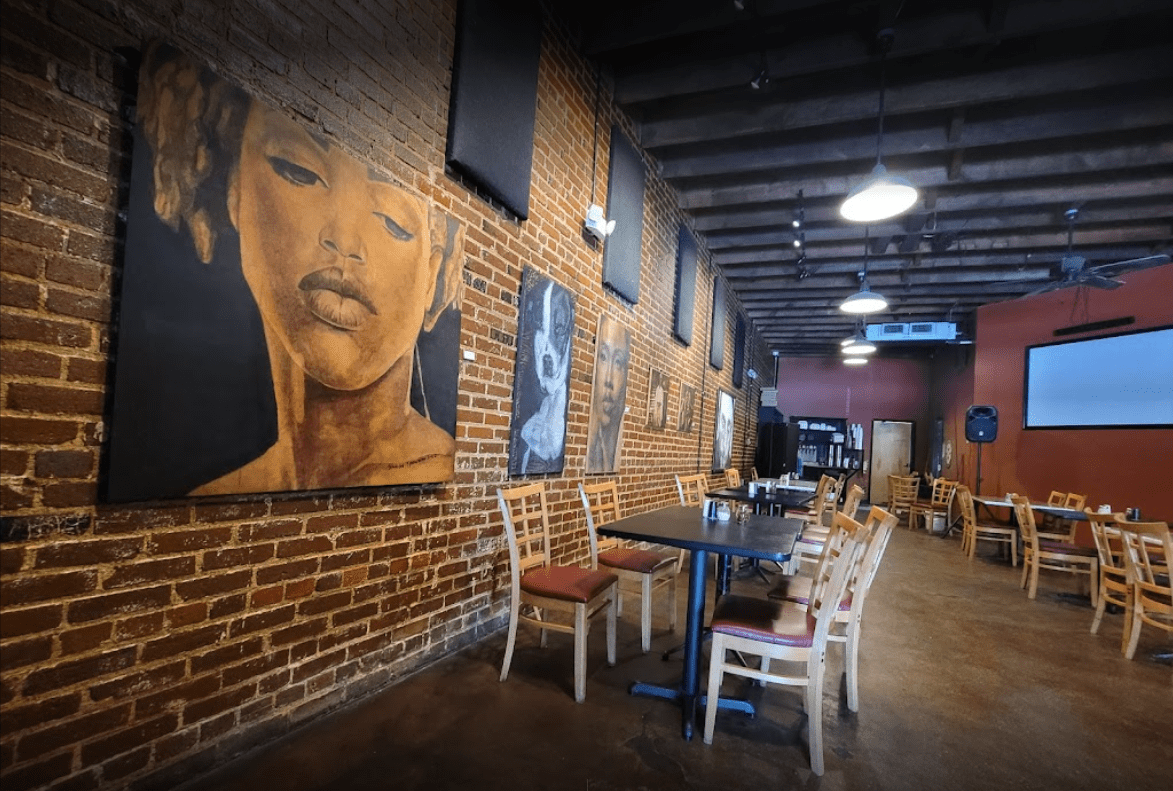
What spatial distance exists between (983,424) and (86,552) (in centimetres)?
1026

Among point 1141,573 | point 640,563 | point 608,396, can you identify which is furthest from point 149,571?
point 1141,573

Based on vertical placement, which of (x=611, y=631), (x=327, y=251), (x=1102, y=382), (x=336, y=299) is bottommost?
(x=611, y=631)

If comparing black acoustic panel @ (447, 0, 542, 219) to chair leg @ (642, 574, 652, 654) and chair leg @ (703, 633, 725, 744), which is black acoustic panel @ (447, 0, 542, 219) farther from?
chair leg @ (703, 633, 725, 744)

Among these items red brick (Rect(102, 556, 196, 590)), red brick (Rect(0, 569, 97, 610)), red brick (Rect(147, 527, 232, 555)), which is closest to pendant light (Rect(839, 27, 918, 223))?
red brick (Rect(147, 527, 232, 555))

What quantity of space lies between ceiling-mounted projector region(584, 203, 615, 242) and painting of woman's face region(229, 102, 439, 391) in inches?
71.2

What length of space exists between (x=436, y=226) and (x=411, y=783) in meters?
2.22

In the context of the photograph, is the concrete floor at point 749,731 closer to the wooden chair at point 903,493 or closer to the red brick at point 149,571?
the red brick at point 149,571

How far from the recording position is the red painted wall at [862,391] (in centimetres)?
Answer: 1322

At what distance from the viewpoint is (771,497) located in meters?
5.16

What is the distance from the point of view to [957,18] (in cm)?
347

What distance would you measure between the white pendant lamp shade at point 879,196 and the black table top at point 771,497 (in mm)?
2367

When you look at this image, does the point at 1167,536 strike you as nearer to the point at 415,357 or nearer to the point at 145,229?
the point at 415,357

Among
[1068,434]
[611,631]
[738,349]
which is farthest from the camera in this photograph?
[738,349]

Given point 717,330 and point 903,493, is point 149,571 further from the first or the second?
point 903,493
